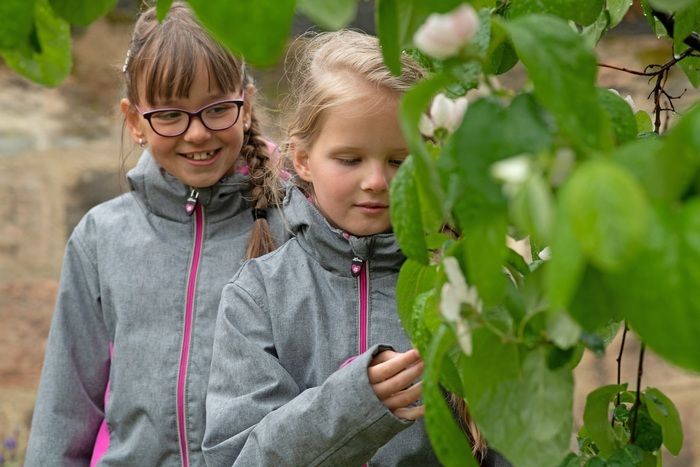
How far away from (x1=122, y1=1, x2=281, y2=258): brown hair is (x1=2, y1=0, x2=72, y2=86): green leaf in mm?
1134

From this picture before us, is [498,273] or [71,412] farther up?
[498,273]

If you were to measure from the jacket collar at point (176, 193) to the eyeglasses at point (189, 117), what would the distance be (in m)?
0.10

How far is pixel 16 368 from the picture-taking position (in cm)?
271

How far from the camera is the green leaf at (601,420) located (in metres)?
1.05

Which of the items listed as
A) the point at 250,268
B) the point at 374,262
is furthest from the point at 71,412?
the point at 374,262

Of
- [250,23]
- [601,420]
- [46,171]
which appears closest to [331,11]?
[250,23]

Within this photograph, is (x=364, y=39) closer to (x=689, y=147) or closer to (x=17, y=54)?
(x=17, y=54)

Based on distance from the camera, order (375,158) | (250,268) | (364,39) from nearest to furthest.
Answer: (375,158) < (250,268) < (364,39)

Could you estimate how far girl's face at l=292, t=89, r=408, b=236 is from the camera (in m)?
1.48

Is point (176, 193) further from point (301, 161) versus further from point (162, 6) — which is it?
point (162, 6)

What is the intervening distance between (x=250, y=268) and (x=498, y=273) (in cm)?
114

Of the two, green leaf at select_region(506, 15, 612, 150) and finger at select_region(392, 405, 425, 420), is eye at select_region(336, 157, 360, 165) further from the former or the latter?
green leaf at select_region(506, 15, 612, 150)

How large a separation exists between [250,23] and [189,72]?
4.42 feet

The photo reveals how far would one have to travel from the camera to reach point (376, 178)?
1.47 metres
